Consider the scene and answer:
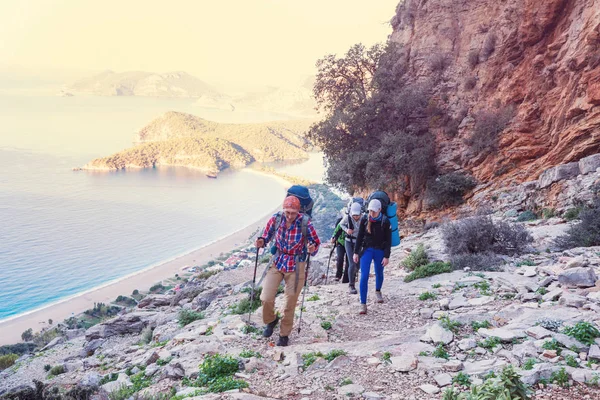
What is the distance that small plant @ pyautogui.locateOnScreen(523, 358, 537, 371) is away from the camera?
159 inches

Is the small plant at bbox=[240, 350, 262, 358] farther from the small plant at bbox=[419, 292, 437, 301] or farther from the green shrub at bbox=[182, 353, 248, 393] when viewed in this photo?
the small plant at bbox=[419, 292, 437, 301]

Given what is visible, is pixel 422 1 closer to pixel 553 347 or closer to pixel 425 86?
pixel 425 86

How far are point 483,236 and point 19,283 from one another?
71.7 metres

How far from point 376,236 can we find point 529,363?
125 inches

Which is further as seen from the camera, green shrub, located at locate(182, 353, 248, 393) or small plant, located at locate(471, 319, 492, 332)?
small plant, located at locate(471, 319, 492, 332)

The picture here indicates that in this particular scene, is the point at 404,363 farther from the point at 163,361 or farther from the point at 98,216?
the point at 98,216

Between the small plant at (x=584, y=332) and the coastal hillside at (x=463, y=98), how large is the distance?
38.4ft

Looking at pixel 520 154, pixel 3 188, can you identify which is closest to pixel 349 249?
pixel 520 154

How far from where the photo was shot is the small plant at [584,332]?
14.3 ft

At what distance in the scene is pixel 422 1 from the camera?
22.8 m

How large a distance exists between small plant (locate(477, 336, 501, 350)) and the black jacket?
236 centimetres

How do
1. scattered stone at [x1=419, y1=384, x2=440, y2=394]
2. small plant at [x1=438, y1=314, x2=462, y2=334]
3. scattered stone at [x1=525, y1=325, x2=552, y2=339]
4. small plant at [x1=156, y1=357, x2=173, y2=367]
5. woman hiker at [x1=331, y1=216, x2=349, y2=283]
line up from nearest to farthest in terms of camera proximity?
1. scattered stone at [x1=419, y1=384, x2=440, y2=394]
2. scattered stone at [x1=525, y1=325, x2=552, y2=339]
3. small plant at [x1=438, y1=314, x2=462, y2=334]
4. small plant at [x1=156, y1=357, x2=173, y2=367]
5. woman hiker at [x1=331, y1=216, x2=349, y2=283]

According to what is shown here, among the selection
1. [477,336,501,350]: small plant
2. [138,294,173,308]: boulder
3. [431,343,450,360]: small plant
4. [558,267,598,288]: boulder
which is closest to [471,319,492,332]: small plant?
[477,336,501,350]: small plant

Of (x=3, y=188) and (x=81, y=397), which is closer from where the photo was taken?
(x=81, y=397)
